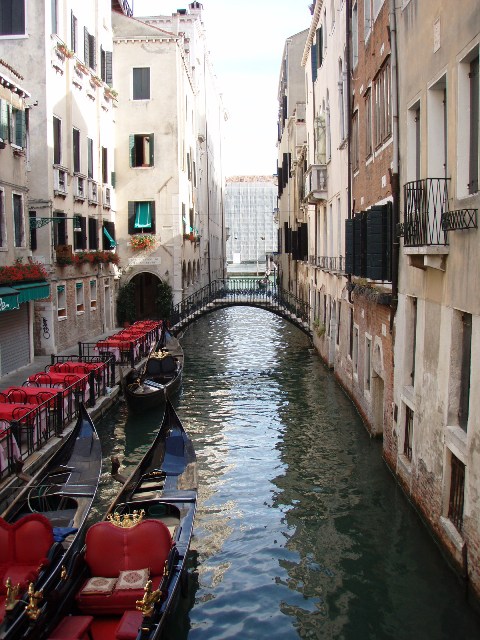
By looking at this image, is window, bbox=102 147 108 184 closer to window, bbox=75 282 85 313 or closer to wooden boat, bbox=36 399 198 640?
window, bbox=75 282 85 313

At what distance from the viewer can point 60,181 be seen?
19797mm

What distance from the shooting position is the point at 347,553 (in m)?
8.34

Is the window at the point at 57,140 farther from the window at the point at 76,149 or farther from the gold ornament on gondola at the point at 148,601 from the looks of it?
the gold ornament on gondola at the point at 148,601

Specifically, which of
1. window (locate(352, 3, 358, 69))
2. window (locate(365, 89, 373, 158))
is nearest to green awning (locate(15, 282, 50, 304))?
window (locate(365, 89, 373, 158))

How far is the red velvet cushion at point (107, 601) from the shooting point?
6.22 m

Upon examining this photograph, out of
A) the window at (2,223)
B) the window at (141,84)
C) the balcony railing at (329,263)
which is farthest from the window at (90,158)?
the window at (2,223)

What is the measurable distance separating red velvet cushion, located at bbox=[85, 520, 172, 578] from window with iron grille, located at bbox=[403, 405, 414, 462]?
13.1 feet

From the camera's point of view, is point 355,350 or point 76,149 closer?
point 355,350

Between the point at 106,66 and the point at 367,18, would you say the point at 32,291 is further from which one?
the point at 106,66

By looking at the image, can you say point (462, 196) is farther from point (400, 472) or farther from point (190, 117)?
point (190, 117)

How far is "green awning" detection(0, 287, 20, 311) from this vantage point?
14195 mm

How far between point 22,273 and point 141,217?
1256 centimetres

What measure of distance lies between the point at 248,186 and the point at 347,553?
76652 millimetres

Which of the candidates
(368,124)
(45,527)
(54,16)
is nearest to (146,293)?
(54,16)
